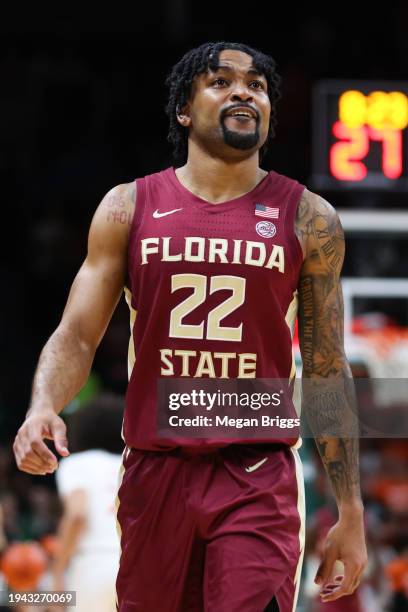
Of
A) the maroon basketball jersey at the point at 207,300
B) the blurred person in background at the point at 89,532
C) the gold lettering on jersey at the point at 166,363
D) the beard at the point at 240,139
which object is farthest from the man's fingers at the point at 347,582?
the blurred person in background at the point at 89,532

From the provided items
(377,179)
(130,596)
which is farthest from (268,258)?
(377,179)

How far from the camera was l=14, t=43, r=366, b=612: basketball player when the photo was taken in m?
3.86

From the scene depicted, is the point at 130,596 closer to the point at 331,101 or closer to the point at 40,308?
the point at 331,101

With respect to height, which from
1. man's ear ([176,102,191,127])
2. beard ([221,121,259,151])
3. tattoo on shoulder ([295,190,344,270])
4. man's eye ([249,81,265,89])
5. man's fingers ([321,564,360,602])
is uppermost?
man's eye ([249,81,265,89])

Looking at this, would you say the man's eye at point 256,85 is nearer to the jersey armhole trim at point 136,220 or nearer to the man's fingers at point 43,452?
the jersey armhole trim at point 136,220

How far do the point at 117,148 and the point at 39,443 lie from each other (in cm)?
799

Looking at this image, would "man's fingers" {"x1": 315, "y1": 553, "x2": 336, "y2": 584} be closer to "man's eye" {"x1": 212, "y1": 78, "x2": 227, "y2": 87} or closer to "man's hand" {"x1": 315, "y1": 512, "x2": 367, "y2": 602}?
"man's hand" {"x1": 315, "y1": 512, "x2": 367, "y2": 602}

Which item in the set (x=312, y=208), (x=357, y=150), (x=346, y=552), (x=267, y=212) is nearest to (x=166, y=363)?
(x=267, y=212)

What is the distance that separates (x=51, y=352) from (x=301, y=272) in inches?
33.0

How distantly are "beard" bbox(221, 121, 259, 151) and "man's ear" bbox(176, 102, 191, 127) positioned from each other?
0.24 meters

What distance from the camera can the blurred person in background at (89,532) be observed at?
5656 millimetres

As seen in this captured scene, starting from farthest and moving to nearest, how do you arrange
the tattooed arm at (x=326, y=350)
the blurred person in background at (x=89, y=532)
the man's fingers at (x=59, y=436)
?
the blurred person in background at (x=89, y=532) → the tattooed arm at (x=326, y=350) → the man's fingers at (x=59, y=436)

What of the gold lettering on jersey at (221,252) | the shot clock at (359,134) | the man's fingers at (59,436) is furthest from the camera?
the shot clock at (359,134)

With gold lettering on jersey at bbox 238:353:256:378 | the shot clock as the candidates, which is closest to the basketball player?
gold lettering on jersey at bbox 238:353:256:378
